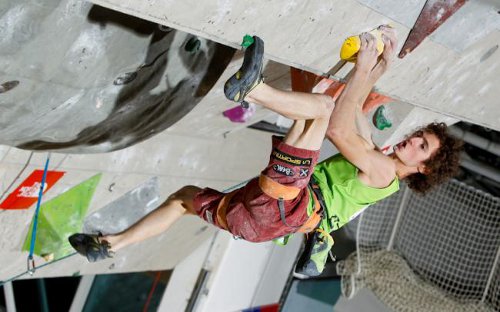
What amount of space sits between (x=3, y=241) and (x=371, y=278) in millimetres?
3476

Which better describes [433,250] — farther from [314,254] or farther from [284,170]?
[284,170]

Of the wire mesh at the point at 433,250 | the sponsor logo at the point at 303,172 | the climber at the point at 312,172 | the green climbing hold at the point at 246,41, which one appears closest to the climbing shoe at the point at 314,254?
the climber at the point at 312,172

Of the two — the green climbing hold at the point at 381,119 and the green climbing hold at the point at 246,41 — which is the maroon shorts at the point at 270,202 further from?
the green climbing hold at the point at 381,119

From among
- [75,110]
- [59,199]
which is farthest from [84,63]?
[59,199]

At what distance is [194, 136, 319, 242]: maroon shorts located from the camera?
2359 mm

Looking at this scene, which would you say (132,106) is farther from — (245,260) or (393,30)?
(245,260)

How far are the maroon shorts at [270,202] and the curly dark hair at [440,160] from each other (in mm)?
631

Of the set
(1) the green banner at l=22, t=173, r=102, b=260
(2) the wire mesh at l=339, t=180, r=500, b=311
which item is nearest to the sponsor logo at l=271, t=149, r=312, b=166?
(1) the green banner at l=22, t=173, r=102, b=260

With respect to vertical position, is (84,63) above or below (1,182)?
above

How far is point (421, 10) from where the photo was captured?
2.46m

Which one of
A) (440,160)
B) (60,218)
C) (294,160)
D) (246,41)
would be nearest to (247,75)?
(246,41)

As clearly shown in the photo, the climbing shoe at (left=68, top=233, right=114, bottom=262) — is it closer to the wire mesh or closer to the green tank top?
the green tank top

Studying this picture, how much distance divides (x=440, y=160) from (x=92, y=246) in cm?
156

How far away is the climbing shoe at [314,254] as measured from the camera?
111 inches
